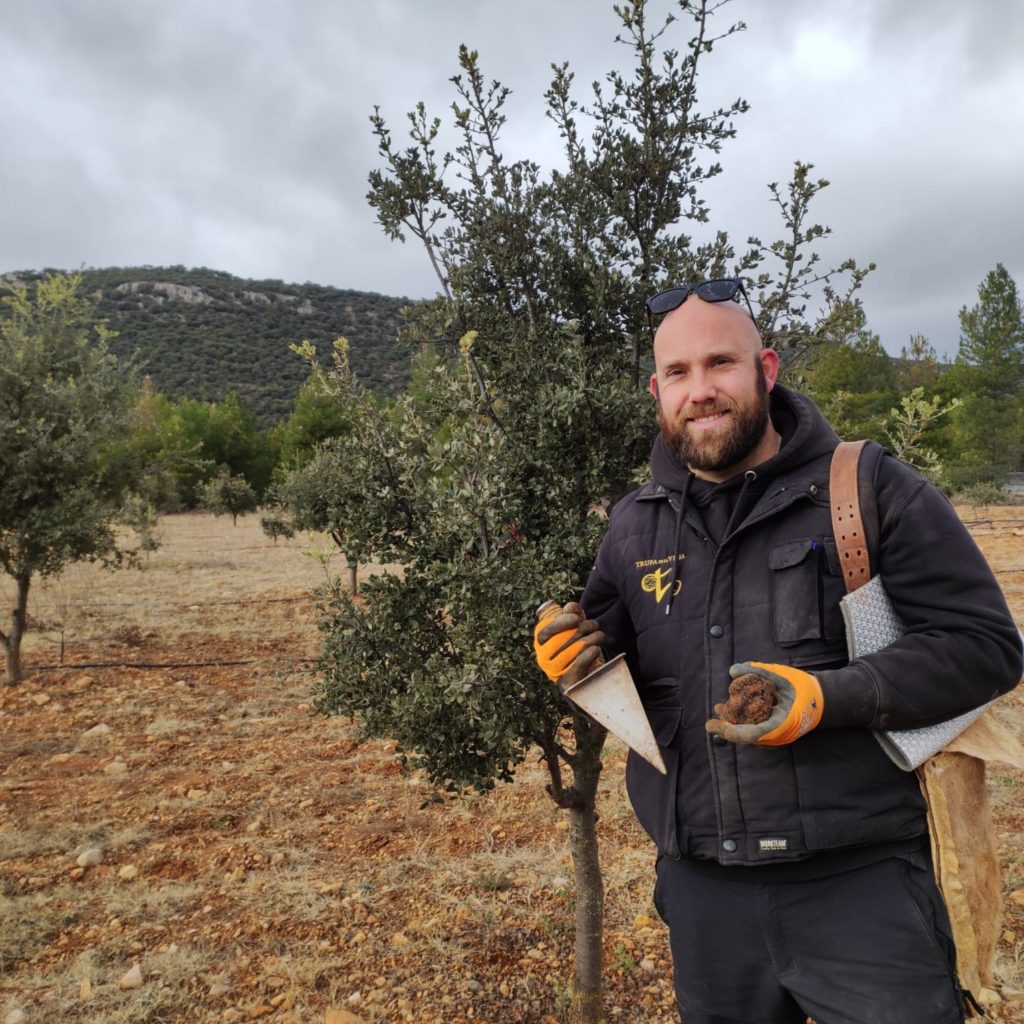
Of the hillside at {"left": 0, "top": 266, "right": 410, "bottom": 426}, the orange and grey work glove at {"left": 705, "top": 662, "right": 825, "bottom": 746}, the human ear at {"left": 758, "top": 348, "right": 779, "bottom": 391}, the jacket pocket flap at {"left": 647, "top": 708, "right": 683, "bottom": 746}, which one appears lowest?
the jacket pocket flap at {"left": 647, "top": 708, "right": 683, "bottom": 746}

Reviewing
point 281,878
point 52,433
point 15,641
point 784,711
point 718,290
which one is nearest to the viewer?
point 784,711

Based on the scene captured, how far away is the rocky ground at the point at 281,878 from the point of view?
3.88 metres

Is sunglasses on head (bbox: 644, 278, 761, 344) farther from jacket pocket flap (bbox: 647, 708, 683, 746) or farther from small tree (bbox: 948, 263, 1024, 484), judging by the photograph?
small tree (bbox: 948, 263, 1024, 484)

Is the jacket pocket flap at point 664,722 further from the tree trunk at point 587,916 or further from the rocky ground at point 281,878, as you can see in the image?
the rocky ground at point 281,878

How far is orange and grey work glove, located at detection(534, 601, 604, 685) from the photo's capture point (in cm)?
217

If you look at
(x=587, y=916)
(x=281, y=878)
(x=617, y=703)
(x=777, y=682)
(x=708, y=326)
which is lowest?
(x=281, y=878)

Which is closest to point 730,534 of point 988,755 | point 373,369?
point 988,755

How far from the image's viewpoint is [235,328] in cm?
7569

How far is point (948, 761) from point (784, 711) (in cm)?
51

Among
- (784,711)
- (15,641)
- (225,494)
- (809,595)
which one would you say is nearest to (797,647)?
(809,595)

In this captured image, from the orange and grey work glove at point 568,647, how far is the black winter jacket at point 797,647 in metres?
0.19

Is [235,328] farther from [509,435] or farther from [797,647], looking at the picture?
[797,647]

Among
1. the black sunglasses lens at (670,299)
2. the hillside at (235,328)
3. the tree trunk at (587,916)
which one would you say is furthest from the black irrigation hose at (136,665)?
the hillside at (235,328)

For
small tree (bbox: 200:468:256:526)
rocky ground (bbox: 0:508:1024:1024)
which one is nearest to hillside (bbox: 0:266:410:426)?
small tree (bbox: 200:468:256:526)
